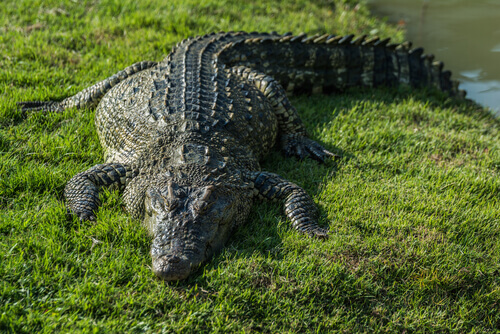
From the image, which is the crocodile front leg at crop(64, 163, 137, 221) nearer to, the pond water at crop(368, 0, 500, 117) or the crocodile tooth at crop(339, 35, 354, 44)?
the crocodile tooth at crop(339, 35, 354, 44)

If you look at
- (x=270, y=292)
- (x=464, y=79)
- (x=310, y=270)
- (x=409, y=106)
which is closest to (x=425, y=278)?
(x=310, y=270)

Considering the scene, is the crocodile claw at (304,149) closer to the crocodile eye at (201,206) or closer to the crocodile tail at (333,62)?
the crocodile tail at (333,62)

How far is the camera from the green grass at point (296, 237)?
123 inches

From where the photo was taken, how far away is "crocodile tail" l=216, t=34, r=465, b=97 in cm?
601

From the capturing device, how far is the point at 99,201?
3.96 meters

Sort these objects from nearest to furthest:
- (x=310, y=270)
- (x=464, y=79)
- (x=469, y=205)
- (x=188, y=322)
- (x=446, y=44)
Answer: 1. (x=188, y=322)
2. (x=310, y=270)
3. (x=469, y=205)
4. (x=464, y=79)
5. (x=446, y=44)

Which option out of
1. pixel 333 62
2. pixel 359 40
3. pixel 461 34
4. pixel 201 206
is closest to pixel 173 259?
pixel 201 206

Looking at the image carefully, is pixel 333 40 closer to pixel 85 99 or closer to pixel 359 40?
pixel 359 40

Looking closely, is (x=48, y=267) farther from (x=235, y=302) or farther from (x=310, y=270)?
(x=310, y=270)

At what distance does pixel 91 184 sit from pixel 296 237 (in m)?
1.66

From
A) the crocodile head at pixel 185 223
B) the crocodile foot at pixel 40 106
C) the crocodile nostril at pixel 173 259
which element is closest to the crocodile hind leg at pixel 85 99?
the crocodile foot at pixel 40 106

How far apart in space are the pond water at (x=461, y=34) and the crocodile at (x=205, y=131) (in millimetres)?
2216

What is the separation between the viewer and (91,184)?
13.1 ft

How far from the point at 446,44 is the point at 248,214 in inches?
264
